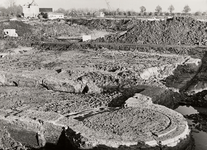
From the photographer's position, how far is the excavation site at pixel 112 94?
8914 mm

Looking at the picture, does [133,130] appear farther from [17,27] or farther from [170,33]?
[17,27]

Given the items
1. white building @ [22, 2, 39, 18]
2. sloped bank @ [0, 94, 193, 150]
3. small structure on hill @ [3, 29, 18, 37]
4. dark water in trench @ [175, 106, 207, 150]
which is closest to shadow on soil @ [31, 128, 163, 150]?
sloped bank @ [0, 94, 193, 150]

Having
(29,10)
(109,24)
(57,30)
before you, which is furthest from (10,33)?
(29,10)

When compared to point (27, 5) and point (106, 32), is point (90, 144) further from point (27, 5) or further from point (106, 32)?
point (27, 5)

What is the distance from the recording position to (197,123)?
11836 millimetres

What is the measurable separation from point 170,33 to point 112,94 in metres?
17.4

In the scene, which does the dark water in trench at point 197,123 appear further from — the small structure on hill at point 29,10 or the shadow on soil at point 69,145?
the small structure on hill at point 29,10

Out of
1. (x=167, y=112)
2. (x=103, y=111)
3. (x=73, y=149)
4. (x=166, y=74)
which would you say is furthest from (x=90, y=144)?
(x=166, y=74)

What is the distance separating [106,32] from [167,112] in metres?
29.4

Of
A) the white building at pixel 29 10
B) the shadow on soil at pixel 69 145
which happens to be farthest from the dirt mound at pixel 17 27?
the shadow on soil at pixel 69 145

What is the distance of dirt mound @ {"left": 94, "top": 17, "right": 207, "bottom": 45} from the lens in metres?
27.5

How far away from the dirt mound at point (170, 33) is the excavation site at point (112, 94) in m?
0.10

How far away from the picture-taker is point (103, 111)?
10961 mm

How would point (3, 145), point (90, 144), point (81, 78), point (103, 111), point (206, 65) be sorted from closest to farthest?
point (90, 144) < point (3, 145) < point (103, 111) < point (81, 78) < point (206, 65)
